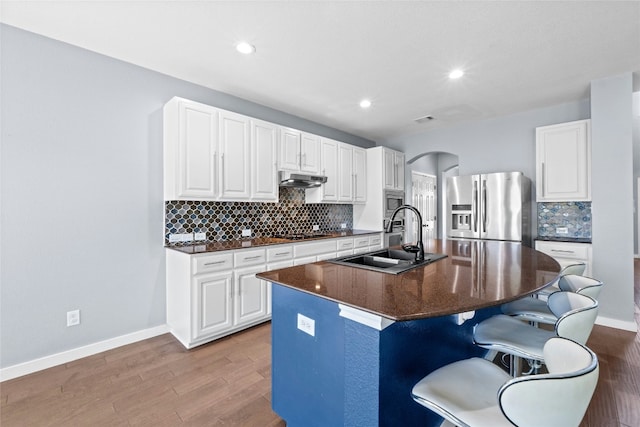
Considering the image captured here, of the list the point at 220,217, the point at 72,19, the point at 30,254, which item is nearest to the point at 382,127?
the point at 220,217

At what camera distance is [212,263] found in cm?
265

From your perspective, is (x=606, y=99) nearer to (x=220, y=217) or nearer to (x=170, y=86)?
(x=220, y=217)

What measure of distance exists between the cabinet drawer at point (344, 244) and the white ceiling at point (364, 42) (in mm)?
1879

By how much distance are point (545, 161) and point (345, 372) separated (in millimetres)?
3772

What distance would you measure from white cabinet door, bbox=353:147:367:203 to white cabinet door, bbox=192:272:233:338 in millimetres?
2623

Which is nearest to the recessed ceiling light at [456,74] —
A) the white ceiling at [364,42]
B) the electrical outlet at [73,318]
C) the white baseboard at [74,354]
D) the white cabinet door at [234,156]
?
the white ceiling at [364,42]

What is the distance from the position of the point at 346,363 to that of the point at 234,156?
2495 millimetres

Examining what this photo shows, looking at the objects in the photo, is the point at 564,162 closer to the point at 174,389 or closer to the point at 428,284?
the point at 428,284

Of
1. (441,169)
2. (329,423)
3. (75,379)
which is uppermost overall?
(441,169)

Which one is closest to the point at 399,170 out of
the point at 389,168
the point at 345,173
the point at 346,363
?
the point at 389,168

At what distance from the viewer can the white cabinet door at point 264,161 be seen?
328 cm

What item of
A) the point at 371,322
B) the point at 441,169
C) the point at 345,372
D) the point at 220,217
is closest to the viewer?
the point at 371,322

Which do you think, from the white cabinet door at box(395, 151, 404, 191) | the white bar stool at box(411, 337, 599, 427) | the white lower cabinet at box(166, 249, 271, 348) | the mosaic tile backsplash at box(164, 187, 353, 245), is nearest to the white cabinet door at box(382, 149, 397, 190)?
the white cabinet door at box(395, 151, 404, 191)

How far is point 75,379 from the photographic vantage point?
215 cm
